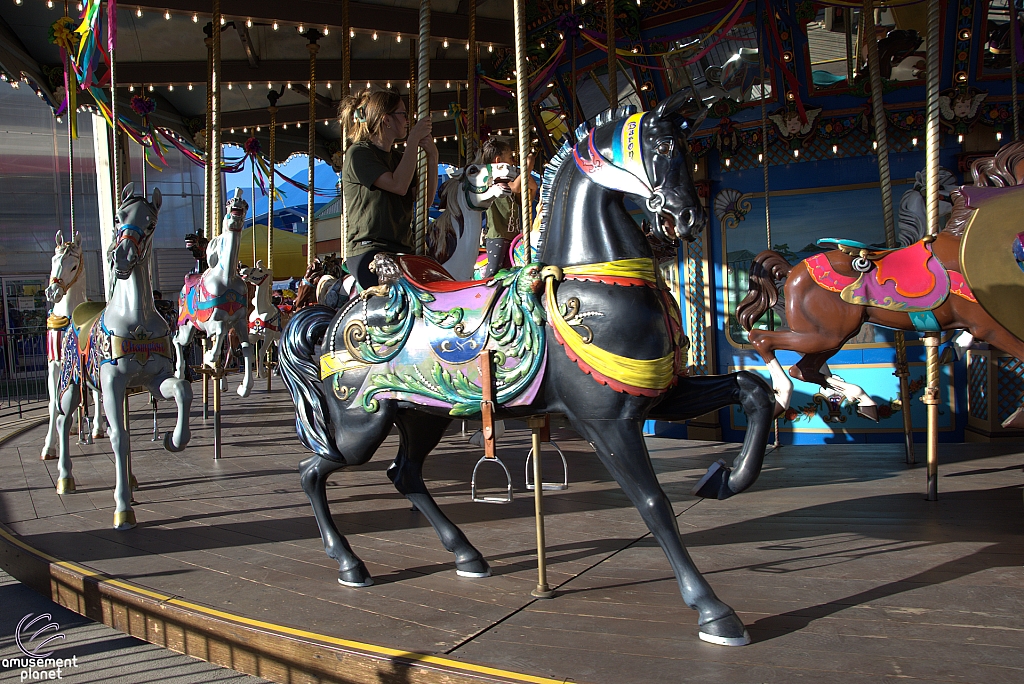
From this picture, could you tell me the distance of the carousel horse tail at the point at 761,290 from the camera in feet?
16.1

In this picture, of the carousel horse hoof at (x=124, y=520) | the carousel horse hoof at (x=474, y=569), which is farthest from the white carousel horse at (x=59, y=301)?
the carousel horse hoof at (x=474, y=569)

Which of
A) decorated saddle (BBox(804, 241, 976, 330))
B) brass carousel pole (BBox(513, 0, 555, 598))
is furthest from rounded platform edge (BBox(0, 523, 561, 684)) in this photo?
decorated saddle (BBox(804, 241, 976, 330))

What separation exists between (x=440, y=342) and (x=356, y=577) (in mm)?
997

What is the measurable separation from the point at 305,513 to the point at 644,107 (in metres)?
4.82

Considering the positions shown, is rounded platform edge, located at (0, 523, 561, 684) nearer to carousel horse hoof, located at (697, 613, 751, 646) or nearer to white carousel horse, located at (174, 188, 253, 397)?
carousel horse hoof, located at (697, 613, 751, 646)

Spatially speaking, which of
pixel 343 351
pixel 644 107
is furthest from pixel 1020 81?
pixel 343 351

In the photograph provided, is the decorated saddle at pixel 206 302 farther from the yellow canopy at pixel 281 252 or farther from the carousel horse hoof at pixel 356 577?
the yellow canopy at pixel 281 252

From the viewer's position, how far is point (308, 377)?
338 cm

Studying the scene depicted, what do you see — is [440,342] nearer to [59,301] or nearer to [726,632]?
[726,632]

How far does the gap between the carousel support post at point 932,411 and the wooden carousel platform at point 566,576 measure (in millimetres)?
153

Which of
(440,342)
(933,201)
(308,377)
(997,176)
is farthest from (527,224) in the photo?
(997,176)

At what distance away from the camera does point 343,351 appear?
3248 millimetres

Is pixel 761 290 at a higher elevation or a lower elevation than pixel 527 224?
lower

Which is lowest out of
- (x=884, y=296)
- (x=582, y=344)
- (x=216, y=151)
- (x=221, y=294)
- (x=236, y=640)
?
(x=236, y=640)
